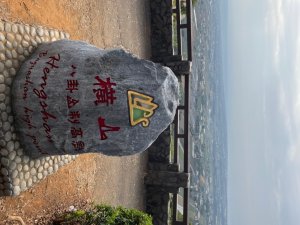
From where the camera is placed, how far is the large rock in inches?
237

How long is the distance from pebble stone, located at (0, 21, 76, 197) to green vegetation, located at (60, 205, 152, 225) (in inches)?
66.9

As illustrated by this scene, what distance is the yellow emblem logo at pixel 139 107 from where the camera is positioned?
597 cm

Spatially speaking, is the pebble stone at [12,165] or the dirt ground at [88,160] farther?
the dirt ground at [88,160]

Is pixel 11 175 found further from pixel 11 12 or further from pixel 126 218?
pixel 126 218

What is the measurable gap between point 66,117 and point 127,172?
23.3 feet

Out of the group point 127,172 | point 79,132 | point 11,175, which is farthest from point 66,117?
point 127,172

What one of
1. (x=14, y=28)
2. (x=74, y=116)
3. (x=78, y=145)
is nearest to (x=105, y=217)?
(x=78, y=145)

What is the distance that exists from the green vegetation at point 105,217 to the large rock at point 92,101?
2.52 metres

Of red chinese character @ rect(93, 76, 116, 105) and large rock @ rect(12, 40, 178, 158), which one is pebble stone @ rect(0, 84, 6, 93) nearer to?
large rock @ rect(12, 40, 178, 158)

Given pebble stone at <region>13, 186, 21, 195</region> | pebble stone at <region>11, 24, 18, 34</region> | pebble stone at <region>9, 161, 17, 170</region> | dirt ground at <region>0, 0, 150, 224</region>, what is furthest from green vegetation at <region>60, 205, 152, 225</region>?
pebble stone at <region>11, 24, 18, 34</region>

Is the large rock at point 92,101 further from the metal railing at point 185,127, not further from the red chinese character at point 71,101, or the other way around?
the metal railing at point 185,127

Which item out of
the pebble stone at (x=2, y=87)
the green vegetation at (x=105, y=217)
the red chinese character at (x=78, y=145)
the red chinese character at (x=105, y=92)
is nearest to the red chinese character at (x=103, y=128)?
the red chinese character at (x=105, y=92)

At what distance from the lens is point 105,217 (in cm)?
895

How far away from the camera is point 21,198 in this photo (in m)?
7.17
